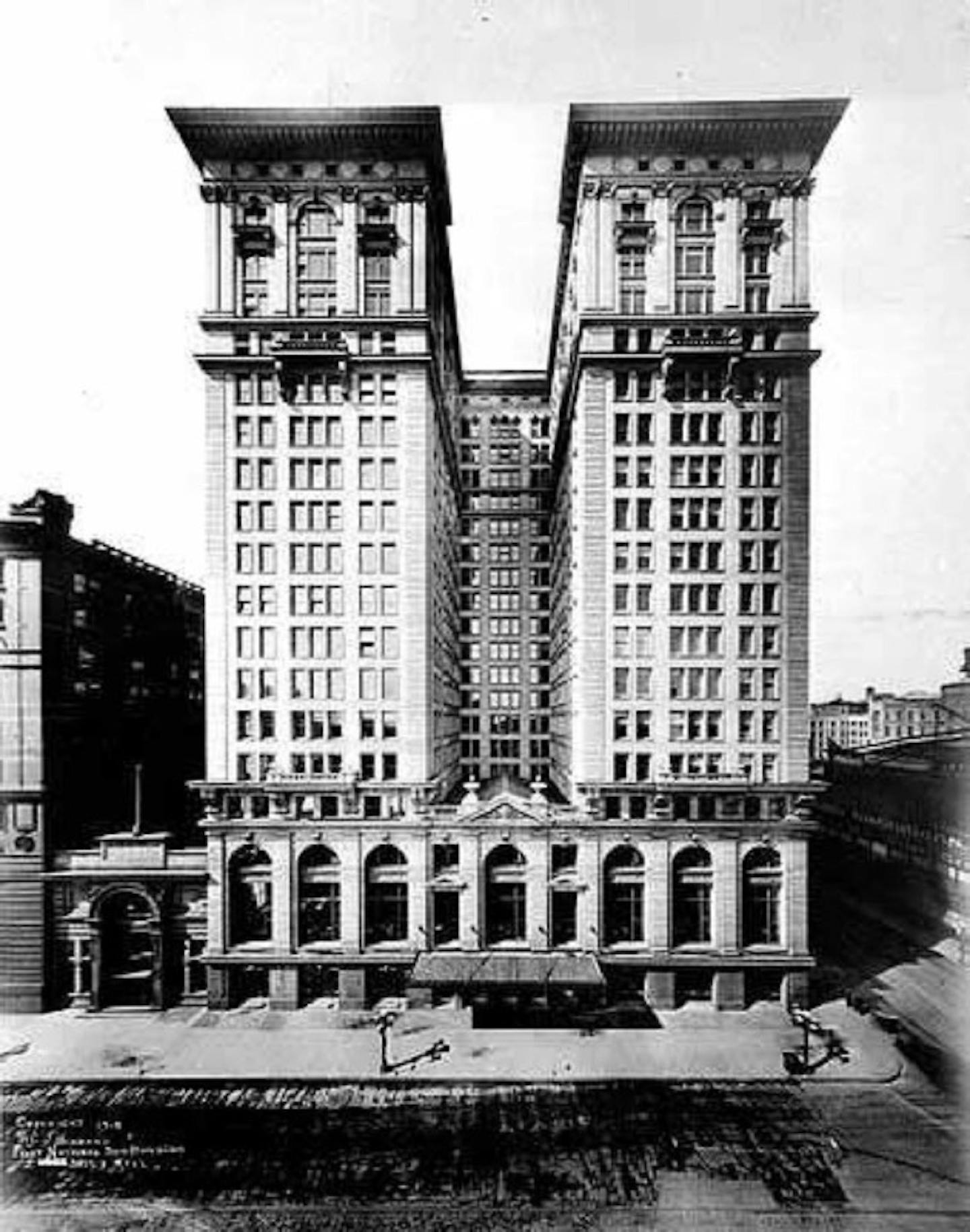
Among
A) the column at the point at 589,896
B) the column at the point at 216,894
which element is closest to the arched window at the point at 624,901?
the column at the point at 589,896

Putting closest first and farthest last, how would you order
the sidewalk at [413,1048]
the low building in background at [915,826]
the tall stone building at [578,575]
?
the sidewalk at [413,1048] < the tall stone building at [578,575] < the low building in background at [915,826]

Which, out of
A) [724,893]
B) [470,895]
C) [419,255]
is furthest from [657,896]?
[419,255]

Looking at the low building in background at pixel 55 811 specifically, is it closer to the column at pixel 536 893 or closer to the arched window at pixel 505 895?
the arched window at pixel 505 895

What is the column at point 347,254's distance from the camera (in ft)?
156

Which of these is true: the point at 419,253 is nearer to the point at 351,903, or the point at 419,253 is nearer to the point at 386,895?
the point at 386,895

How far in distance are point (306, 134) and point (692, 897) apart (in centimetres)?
4608

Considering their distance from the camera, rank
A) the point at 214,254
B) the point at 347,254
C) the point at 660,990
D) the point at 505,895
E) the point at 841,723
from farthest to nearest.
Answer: the point at 841,723
the point at 347,254
the point at 214,254
the point at 505,895
the point at 660,990

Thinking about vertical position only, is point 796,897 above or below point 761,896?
above

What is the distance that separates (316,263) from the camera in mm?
47906

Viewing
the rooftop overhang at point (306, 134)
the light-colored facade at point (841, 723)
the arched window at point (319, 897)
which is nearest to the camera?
the rooftop overhang at point (306, 134)

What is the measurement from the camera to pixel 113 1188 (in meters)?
30.9

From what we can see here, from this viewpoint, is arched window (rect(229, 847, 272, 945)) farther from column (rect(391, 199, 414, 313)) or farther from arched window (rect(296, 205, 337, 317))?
column (rect(391, 199, 414, 313))

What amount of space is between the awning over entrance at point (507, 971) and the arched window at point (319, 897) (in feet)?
17.3

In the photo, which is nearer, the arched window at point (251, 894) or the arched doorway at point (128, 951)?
the arched doorway at point (128, 951)
